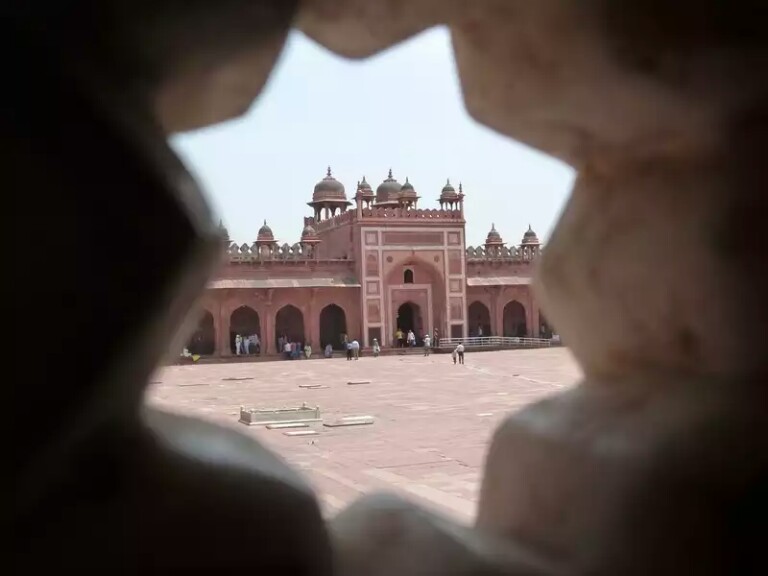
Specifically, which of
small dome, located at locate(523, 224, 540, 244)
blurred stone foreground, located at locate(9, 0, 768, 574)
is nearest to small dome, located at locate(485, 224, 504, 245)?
small dome, located at locate(523, 224, 540, 244)

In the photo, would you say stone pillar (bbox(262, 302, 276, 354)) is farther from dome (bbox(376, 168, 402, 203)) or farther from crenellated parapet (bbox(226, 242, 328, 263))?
dome (bbox(376, 168, 402, 203))

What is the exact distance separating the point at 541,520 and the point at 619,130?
0.52 metres

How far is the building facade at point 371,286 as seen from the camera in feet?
66.0

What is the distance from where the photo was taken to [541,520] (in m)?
1.02

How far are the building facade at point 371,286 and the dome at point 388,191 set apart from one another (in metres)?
1.49

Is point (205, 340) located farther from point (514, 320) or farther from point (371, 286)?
point (514, 320)

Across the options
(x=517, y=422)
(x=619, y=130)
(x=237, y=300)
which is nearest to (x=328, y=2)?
(x=619, y=130)

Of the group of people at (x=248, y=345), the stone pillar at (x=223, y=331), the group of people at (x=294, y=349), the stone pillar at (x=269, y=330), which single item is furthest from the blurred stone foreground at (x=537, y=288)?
the stone pillar at (x=269, y=330)

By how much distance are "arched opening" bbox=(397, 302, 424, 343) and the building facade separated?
0.09ft

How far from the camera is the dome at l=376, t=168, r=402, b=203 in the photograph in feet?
81.5

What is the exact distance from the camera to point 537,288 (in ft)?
4.21

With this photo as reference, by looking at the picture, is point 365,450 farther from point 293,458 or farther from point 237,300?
point 237,300

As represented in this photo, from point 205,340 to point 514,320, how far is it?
29.4ft

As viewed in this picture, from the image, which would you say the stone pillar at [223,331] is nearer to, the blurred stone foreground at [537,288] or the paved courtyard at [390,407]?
the paved courtyard at [390,407]
